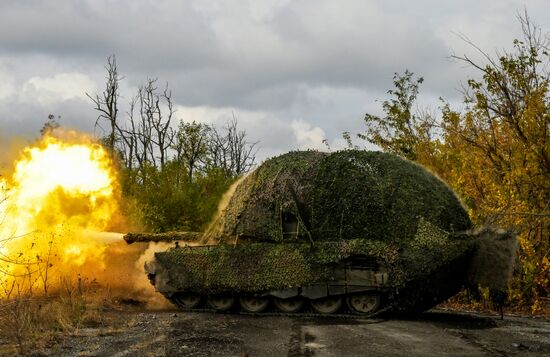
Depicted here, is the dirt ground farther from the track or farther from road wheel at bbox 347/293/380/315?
road wheel at bbox 347/293/380/315

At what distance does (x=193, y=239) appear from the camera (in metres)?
18.9

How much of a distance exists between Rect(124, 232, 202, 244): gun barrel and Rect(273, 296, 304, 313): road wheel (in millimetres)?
3563

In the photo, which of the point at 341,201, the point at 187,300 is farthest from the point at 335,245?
the point at 187,300

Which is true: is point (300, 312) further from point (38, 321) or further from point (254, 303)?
point (38, 321)

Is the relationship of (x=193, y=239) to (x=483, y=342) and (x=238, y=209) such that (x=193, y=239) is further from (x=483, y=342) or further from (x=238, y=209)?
(x=483, y=342)

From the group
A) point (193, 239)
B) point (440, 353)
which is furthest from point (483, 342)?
point (193, 239)

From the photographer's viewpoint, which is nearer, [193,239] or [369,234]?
[369,234]

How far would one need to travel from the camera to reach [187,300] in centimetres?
1767

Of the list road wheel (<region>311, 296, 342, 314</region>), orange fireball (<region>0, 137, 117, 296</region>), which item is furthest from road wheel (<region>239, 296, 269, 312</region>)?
orange fireball (<region>0, 137, 117, 296</region>)

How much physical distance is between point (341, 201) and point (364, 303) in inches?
94.8

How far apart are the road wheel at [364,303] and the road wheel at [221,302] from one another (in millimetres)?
3093

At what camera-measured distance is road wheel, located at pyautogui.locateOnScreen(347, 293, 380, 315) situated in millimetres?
15281

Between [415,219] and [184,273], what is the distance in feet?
19.6

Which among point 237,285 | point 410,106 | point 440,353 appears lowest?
point 440,353
